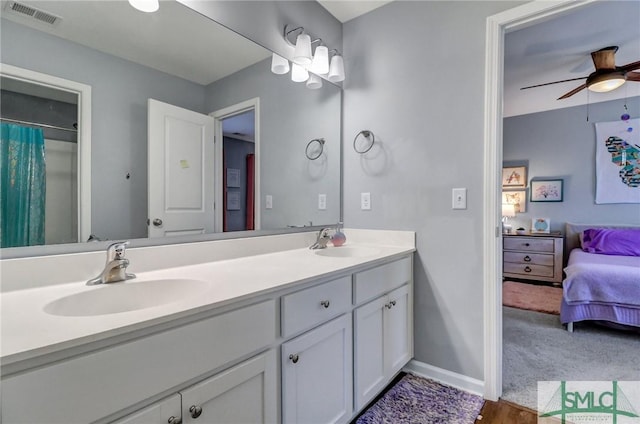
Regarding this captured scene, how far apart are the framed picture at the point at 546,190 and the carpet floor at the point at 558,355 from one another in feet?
7.16

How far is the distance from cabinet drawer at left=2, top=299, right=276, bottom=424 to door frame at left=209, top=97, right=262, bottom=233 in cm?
73

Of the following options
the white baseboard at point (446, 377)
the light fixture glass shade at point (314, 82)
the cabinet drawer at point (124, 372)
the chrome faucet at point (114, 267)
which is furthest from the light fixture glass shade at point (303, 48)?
the white baseboard at point (446, 377)

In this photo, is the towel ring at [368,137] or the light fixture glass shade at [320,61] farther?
the towel ring at [368,137]

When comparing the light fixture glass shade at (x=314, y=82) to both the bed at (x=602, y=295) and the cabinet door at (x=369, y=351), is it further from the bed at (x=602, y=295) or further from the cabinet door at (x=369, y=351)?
the bed at (x=602, y=295)

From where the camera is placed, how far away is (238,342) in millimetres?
917

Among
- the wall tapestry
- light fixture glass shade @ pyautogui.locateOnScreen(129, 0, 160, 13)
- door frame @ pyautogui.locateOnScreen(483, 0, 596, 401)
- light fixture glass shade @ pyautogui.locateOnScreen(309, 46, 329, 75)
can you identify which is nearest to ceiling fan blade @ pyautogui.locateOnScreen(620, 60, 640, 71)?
door frame @ pyautogui.locateOnScreen(483, 0, 596, 401)

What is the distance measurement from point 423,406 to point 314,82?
2.02 metres

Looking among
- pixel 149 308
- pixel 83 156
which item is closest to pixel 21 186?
pixel 83 156

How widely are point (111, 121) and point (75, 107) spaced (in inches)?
4.4

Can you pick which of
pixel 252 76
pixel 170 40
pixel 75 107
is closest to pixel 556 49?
pixel 252 76

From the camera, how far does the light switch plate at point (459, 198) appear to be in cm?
172

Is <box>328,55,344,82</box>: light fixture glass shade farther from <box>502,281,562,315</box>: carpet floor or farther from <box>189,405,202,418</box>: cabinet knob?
<box>502,281,562,315</box>: carpet floor

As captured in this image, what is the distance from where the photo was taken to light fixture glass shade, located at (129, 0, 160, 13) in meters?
1.20

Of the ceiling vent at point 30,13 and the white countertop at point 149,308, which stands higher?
the ceiling vent at point 30,13
